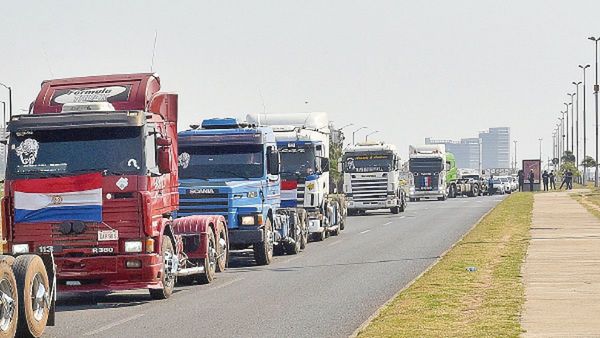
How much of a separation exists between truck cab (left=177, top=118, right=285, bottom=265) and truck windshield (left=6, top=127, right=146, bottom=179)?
7.52 m

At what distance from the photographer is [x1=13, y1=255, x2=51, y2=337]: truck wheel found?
1462cm

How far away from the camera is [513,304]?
1758cm

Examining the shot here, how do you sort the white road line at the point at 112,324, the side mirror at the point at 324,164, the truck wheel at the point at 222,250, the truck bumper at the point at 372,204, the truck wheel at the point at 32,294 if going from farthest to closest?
1. the truck bumper at the point at 372,204
2. the side mirror at the point at 324,164
3. the truck wheel at the point at 222,250
4. the white road line at the point at 112,324
5. the truck wheel at the point at 32,294

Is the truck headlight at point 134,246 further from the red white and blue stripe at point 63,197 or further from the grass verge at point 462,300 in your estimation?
the grass verge at point 462,300

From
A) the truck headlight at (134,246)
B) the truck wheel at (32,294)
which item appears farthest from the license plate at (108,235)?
the truck wheel at (32,294)

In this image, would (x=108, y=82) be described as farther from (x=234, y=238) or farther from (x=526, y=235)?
(x=526, y=235)

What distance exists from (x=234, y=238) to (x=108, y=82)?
23.1 feet

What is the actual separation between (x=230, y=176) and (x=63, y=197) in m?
8.49

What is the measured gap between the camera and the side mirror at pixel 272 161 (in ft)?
91.7

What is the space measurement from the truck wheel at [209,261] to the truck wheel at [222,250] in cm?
39

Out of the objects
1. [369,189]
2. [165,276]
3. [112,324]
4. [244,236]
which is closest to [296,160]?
[244,236]

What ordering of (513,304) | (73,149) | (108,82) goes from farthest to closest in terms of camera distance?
(108,82), (73,149), (513,304)

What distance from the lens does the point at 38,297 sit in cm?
1528

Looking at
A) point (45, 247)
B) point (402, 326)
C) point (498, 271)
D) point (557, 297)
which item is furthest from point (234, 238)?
point (402, 326)
